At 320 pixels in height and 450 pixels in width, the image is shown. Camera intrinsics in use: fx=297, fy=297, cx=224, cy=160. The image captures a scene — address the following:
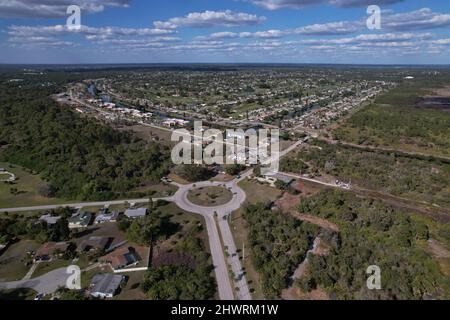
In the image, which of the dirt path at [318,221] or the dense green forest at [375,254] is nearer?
the dense green forest at [375,254]

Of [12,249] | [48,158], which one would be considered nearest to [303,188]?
[12,249]

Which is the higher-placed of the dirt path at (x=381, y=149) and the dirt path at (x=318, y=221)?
the dirt path at (x=381, y=149)

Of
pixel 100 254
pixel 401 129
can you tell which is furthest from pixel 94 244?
pixel 401 129

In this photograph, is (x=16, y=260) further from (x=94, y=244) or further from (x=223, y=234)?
(x=223, y=234)

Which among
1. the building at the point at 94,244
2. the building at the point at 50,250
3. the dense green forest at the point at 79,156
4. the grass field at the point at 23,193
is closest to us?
the building at the point at 50,250

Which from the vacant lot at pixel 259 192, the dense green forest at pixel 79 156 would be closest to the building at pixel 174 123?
the dense green forest at pixel 79 156

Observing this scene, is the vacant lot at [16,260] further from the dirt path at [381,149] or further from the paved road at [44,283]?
the dirt path at [381,149]
